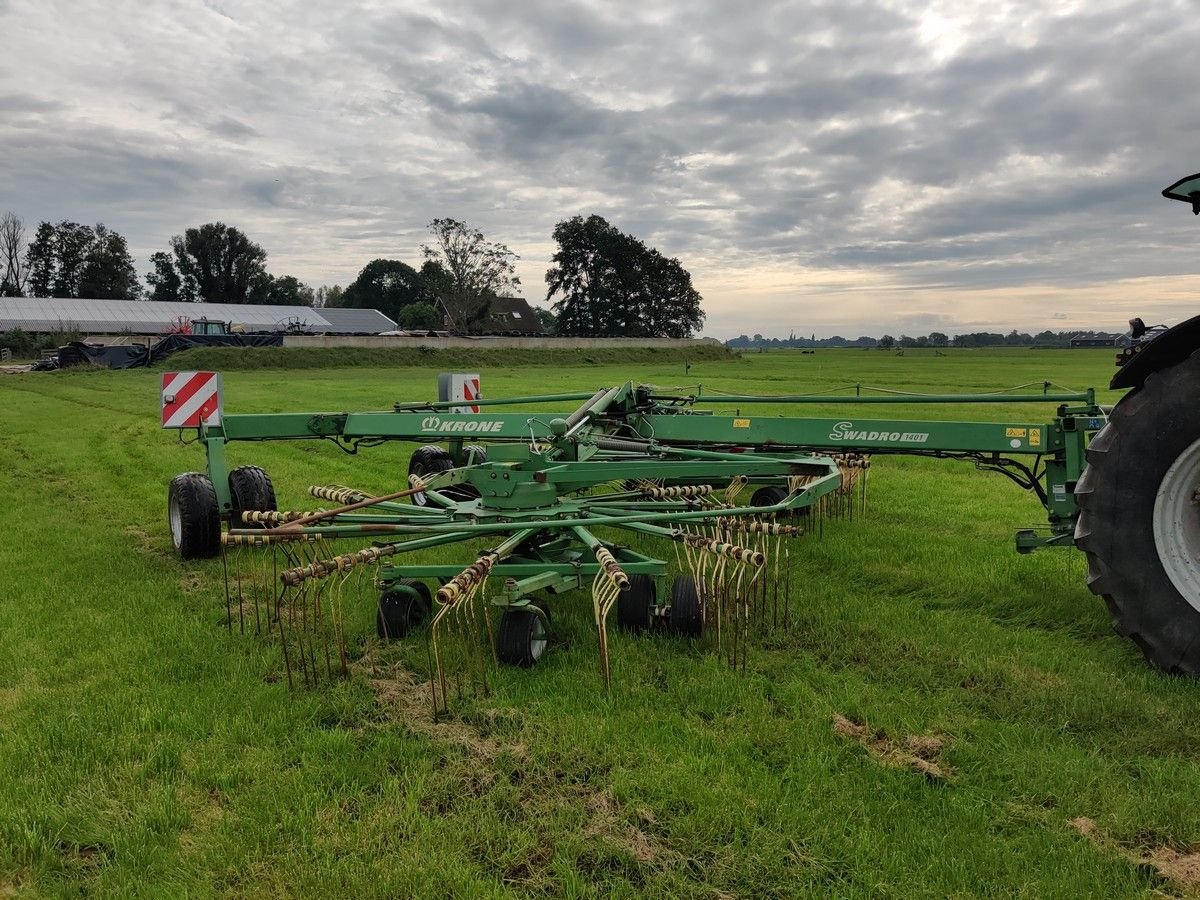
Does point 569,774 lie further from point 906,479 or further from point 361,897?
point 906,479

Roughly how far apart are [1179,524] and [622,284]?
7747cm

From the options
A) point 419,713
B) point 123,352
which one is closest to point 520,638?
point 419,713

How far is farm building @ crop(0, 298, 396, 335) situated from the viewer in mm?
64750

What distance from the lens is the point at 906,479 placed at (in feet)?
32.4

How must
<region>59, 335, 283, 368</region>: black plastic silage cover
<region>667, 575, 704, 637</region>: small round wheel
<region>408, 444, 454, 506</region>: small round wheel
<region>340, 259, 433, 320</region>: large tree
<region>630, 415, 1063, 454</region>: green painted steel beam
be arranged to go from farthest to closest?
1. <region>340, 259, 433, 320</region>: large tree
2. <region>59, 335, 283, 368</region>: black plastic silage cover
3. <region>408, 444, 454, 506</region>: small round wheel
4. <region>630, 415, 1063, 454</region>: green painted steel beam
5. <region>667, 575, 704, 637</region>: small round wheel

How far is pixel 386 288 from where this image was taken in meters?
97.4

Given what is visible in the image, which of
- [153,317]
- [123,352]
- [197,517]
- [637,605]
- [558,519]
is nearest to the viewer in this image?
[637,605]

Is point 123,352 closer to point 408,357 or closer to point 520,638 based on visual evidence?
point 408,357

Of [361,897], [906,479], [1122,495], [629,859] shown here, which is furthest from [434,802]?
[906,479]

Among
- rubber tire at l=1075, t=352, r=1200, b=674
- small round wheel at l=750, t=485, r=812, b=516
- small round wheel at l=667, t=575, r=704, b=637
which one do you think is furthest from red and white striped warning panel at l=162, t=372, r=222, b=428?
rubber tire at l=1075, t=352, r=1200, b=674

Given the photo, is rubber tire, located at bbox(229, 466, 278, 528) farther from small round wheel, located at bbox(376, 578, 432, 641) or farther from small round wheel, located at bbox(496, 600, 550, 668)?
small round wheel, located at bbox(496, 600, 550, 668)

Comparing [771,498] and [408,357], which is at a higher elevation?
[408,357]

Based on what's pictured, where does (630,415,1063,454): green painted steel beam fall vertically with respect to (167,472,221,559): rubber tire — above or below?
above

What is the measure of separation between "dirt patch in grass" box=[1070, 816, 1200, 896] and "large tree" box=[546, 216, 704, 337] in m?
76.8
